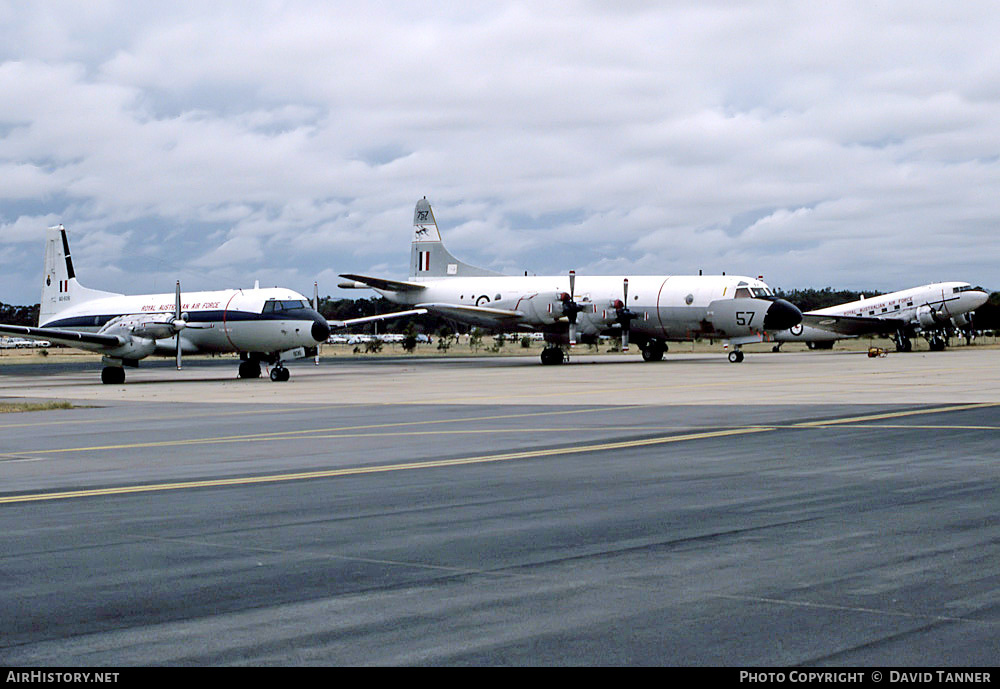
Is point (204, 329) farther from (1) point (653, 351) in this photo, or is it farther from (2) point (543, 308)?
(1) point (653, 351)

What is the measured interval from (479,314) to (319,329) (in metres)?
16.1

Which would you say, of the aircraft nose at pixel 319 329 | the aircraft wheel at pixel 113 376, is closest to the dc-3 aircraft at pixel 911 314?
the aircraft nose at pixel 319 329

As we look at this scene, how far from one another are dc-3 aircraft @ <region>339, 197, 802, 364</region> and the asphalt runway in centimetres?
3296

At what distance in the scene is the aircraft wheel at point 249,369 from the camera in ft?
158

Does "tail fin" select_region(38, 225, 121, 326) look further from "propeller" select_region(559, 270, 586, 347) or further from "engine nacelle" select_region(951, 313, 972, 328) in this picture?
"engine nacelle" select_region(951, 313, 972, 328)

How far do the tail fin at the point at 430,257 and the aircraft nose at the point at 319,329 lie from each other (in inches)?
859

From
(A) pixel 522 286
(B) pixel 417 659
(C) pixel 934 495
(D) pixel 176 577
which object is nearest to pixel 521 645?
(B) pixel 417 659

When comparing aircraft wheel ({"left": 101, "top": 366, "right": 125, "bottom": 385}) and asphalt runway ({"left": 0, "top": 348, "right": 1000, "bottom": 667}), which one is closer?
asphalt runway ({"left": 0, "top": 348, "right": 1000, "bottom": 667})

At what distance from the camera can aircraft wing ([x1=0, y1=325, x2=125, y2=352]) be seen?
4516 cm

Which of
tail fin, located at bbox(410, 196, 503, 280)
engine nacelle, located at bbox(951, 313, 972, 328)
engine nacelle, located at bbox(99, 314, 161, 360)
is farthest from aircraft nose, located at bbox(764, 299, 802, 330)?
engine nacelle, located at bbox(951, 313, 972, 328)

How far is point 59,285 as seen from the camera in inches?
2047
